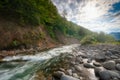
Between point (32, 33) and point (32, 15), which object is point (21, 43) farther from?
point (32, 15)

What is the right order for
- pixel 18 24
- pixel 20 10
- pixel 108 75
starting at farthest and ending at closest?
pixel 20 10, pixel 18 24, pixel 108 75

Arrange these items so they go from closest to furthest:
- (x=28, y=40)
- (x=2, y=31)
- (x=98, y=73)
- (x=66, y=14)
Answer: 1. (x=98, y=73)
2. (x=2, y=31)
3. (x=28, y=40)
4. (x=66, y=14)

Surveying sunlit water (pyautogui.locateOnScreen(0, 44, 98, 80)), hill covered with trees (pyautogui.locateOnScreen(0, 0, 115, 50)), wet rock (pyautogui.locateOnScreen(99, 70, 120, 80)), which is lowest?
wet rock (pyautogui.locateOnScreen(99, 70, 120, 80))

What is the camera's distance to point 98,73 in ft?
19.9

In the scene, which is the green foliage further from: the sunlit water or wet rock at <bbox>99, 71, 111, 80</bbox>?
wet rock at <bbox>99, 71, 111, 80</bbox>

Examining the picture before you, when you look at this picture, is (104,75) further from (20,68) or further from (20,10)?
(20,10)

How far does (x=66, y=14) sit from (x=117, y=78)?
65.1 metres

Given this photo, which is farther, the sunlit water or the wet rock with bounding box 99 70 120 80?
the sunlit water

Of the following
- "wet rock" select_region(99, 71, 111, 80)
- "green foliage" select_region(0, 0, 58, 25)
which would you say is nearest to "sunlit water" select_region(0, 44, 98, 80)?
"wet rock" select_region(99, 71, 111, 80)

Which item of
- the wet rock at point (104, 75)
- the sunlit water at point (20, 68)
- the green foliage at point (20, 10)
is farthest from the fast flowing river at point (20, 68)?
the green foliage at point (20, 10)

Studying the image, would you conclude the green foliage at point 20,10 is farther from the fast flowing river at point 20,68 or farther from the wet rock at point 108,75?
the wet rock at point 108,75

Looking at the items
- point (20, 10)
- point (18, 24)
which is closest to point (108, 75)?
point (18, 24)

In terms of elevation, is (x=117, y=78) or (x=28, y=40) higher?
(x=28, y=40)

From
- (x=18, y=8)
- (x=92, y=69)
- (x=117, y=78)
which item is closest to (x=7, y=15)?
(x=18, y=8)
